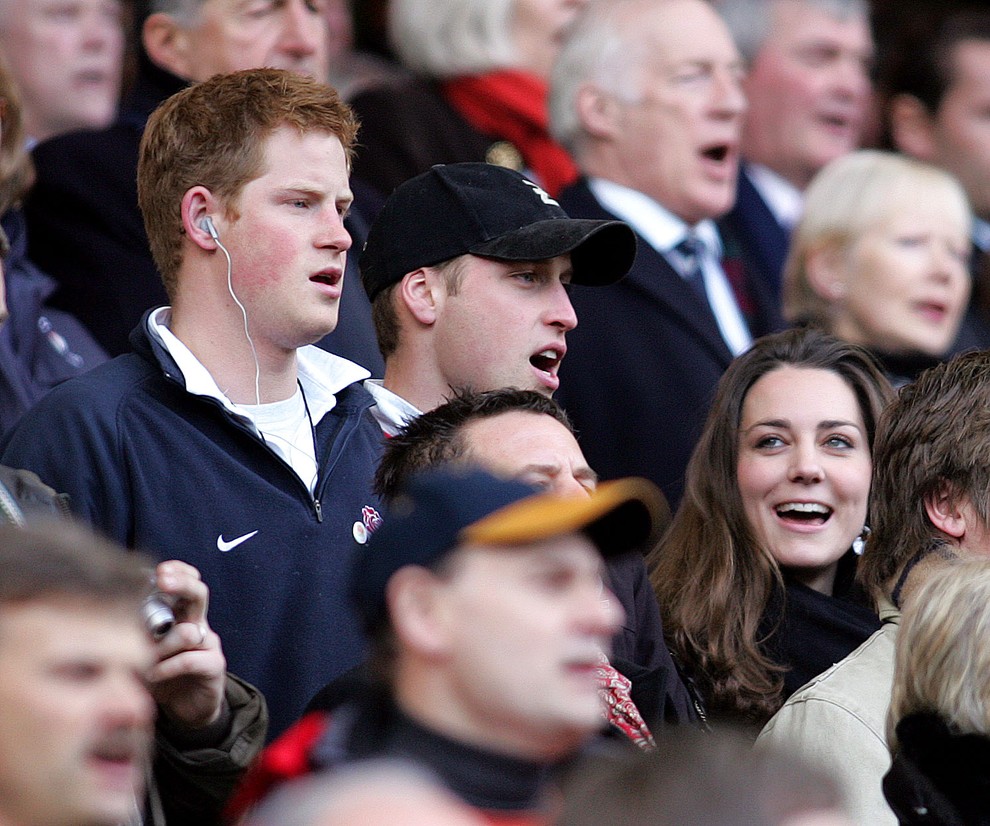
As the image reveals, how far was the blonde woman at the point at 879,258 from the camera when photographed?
6430 millimetres

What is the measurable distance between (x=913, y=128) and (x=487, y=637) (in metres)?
6.79

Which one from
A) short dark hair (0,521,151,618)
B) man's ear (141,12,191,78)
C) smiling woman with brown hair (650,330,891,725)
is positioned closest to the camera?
short dark hair (0,521,151,618)

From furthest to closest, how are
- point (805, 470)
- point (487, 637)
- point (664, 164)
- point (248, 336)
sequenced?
point (664, 164)
point (805, 470)
point (248, 336)
point (487, 637)

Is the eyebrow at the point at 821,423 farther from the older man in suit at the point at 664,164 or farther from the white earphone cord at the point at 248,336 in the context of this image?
the white earphone cord at the point at 248,336

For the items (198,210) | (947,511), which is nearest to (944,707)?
(947,511)

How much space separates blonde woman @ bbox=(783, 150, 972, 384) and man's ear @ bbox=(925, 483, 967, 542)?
6.87ft

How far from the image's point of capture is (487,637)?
249 cm

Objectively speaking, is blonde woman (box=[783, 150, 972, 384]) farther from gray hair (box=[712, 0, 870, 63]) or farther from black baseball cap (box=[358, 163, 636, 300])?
gray hair (box=[712, 0, 870, 63])

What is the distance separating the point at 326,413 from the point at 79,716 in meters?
1.95

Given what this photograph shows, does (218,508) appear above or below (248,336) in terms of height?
below

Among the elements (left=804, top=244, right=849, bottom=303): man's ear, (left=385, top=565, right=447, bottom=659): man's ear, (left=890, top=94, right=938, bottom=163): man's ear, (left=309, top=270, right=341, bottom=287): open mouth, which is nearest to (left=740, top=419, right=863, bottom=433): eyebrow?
(left=309, top=270, right=341, bottom=287): open mouth

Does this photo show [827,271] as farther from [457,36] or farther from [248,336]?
[248,336]

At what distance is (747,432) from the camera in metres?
4.88

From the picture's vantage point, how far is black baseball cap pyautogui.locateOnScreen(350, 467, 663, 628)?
250 centimetres
